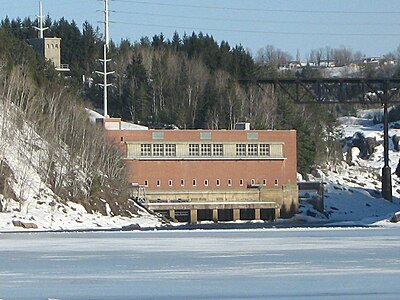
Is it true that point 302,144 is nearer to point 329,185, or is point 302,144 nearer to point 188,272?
point 329,185

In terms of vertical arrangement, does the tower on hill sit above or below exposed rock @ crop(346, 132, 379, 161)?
above

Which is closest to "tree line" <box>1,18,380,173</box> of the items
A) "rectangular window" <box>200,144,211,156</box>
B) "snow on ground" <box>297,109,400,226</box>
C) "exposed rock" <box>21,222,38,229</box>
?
"snow on ground" <box>297,109,400,226</box>

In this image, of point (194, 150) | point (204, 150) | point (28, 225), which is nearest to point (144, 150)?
point (194, 150)

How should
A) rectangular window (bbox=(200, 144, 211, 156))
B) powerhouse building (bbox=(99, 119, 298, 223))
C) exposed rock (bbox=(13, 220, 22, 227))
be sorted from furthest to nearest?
rectangular window (bbox=(200, 144, 211, 156)), powerhouse building (bbox=(99, 119, 298, 223)), exposed rock (bbox=(13, 220, 22, 227))

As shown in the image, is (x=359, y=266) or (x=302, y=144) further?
(x=302, y=144)

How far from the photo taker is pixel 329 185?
365 feet

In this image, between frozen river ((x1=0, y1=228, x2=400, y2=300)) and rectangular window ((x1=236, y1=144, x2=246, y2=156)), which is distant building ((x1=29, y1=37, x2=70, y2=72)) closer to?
rectangular window ((x1=236, y1=144, x2=246, y2=156))

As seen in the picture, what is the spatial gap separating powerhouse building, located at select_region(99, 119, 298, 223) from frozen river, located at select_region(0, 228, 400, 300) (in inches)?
1968

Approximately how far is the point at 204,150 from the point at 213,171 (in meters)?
1.78

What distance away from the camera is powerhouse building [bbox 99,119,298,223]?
90.0 meters

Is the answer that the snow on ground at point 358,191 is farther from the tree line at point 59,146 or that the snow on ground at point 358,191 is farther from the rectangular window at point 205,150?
the tree line at point 59,146

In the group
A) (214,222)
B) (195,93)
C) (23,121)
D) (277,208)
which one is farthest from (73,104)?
(195,93)

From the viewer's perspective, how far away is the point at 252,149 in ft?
309

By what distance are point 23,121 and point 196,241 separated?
33.9 m
